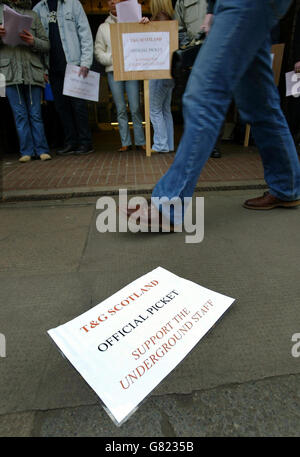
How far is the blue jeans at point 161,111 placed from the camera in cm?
377

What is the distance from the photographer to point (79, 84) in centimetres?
384

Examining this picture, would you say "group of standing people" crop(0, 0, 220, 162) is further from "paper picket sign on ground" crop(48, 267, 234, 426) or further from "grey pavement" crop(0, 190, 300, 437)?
"paper picket sign on ground" crop(48, 267, 234, 426)

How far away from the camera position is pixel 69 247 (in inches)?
67.3

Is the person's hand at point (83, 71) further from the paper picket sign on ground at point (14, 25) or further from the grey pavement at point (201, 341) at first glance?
the grey pavement at point (201, 341)

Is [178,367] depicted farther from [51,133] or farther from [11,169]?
[51,133]

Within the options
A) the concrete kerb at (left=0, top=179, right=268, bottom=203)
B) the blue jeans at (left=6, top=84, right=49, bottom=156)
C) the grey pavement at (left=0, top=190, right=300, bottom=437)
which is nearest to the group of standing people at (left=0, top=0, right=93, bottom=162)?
the blue jeans at (left=6, top=84, right=49, bottom=156)

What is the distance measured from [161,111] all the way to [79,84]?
112 centimetres

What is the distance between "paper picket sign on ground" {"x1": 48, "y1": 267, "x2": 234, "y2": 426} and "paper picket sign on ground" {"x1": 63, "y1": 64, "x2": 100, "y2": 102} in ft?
10.9

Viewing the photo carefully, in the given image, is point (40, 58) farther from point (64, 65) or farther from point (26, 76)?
point (26, 76)

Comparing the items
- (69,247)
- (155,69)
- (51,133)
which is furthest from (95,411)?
(51,133)

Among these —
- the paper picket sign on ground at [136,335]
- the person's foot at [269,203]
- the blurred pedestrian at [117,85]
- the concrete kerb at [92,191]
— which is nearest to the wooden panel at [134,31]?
the blurred pedestrian at [117,85]

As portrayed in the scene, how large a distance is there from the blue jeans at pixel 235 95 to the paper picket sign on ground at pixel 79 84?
8.71 feet

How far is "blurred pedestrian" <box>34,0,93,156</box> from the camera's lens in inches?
142

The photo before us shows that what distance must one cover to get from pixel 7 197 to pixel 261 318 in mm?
2253
